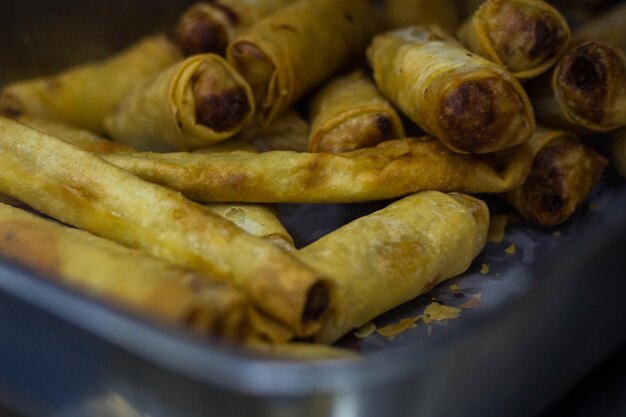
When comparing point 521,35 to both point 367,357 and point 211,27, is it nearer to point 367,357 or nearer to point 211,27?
point 211,27

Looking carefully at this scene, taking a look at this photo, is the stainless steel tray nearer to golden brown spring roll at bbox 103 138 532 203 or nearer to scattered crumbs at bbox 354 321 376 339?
scattered crumbs at bbox 354 321 376 339

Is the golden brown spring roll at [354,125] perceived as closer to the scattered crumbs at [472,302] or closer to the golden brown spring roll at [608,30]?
the scattered crumbs at [472,302]

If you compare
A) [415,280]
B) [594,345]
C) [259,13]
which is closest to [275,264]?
[415,280]

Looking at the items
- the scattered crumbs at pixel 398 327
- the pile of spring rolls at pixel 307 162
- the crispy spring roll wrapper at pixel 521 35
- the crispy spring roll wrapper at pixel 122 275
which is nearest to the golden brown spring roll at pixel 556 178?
the pile of spring rolls at pixel 307 162

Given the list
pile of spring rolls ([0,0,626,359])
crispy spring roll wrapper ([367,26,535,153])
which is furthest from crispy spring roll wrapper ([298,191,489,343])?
crispy spring roll wrapper ([367,26,535,153])

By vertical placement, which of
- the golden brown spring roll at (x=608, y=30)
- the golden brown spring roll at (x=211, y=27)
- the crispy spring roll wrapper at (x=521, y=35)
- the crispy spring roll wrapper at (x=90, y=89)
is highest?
the crispy spring roll wrapper at (x=521, y=35)

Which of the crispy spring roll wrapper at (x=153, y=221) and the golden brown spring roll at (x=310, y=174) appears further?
the golden brown spring roll at (x=310, y=174)
